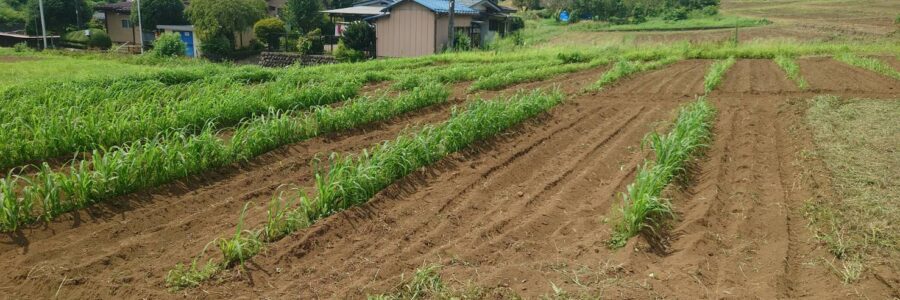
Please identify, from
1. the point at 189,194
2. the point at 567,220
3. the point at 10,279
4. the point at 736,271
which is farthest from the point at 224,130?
the point at 736,271

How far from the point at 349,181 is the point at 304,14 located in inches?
1257

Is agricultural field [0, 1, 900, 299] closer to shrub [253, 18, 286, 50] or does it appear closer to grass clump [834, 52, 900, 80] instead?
grass clump [834, 52, 900, 80]

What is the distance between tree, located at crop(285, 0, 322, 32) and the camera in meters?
34.6

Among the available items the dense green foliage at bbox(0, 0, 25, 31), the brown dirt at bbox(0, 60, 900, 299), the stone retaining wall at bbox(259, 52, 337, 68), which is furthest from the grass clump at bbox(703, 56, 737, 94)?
the dense green foliage at bbox(0, 0, 25, 31)

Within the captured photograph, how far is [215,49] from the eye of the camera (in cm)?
2969

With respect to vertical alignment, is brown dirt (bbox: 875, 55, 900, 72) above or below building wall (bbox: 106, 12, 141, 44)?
below

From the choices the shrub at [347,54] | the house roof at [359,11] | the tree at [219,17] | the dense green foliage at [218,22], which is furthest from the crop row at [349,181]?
the house roof at [359,11]

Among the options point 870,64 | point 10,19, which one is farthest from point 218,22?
point 10,19

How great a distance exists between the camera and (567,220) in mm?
4941

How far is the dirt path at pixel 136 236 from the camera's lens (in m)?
3.73

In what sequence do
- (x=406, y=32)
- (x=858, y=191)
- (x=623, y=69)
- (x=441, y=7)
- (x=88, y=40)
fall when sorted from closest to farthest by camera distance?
(x=858, y=191), (x=623, y=69), (x=406, y=32), (x=441, y=7), (x=88, y=40)

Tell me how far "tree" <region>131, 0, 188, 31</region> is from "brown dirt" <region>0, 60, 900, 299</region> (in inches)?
1378

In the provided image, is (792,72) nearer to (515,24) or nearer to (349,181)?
(349,181)

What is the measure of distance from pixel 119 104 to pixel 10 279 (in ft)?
17.8
